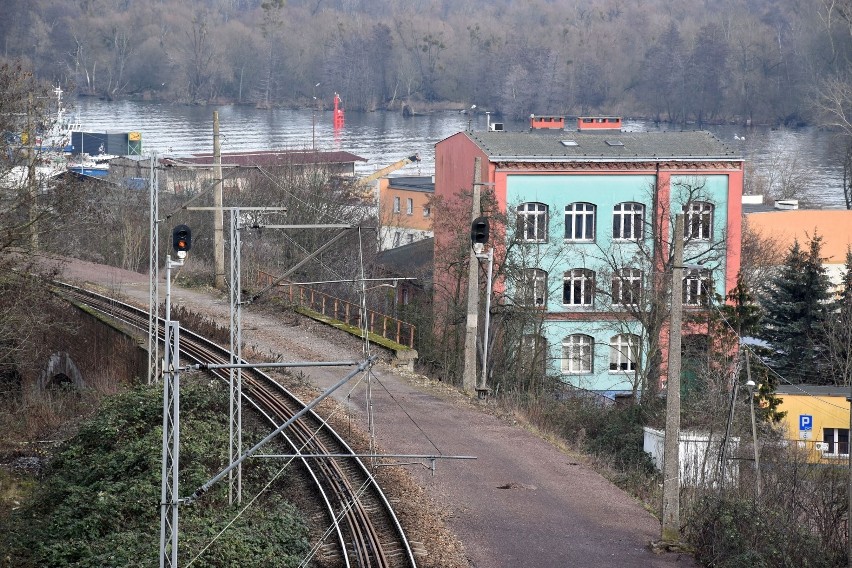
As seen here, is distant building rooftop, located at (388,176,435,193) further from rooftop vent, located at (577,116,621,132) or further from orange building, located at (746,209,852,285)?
orange building, located at (746,209,852,285)

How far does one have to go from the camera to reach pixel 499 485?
1727 centimetres

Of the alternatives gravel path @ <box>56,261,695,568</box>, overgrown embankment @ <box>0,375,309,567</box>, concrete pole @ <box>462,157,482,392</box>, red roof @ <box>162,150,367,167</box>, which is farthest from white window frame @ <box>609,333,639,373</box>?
overgrown embankment @ <box>0,375,309,567</box>

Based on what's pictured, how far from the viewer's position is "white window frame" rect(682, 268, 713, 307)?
108 feet

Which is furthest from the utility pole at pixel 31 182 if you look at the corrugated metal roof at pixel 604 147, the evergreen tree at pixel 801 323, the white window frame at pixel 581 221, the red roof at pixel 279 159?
the red roof at pixel 279 159

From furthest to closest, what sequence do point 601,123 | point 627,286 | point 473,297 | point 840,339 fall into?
point 601,123 → point 840,339 → point 627,286 → point 473,297

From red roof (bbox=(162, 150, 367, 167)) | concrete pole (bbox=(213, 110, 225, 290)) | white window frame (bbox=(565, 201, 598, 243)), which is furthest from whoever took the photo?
red roof (bbox=(162, 150, 367, 167))

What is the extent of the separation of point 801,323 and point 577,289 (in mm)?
6532

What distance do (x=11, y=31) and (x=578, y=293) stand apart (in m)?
86.8

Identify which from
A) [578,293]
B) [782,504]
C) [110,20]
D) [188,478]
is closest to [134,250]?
[578,293]

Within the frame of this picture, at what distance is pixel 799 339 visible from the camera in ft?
111

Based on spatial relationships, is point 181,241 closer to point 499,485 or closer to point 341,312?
point 499,485

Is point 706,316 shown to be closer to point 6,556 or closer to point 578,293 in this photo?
point 578,293

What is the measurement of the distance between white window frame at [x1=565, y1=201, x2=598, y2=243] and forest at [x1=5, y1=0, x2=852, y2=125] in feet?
249

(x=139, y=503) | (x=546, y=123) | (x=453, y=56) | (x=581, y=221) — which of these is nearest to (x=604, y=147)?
(x=581, y=221)
